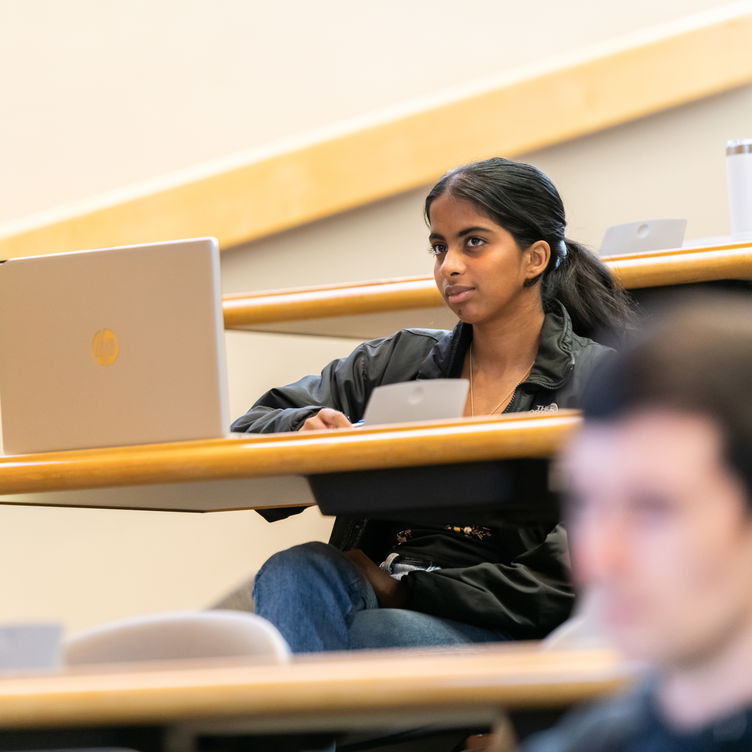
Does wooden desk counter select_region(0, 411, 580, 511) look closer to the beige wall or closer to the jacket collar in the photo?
the jacket collar

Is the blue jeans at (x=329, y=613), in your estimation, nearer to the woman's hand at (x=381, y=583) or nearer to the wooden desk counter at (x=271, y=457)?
the woman's hand at (x=381, y=583)

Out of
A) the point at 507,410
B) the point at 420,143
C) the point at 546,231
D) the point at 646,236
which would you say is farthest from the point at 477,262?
the point at 420,143

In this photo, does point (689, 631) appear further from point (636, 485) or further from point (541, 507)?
point (541, 507)

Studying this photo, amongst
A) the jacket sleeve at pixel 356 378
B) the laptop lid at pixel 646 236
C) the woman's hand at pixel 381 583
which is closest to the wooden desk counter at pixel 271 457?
the woman's hand at pixel 381 583

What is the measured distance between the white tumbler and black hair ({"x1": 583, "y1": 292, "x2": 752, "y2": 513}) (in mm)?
2154

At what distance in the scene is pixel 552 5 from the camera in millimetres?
3541

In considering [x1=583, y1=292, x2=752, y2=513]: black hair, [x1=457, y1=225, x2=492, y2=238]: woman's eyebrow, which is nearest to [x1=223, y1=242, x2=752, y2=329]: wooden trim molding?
[x1=457, y1=225, x2=492, y2=238]: woman's eyebrow

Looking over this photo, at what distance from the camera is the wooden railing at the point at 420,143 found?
3414 millimetres

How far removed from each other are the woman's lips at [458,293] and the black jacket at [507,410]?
0.09 meters

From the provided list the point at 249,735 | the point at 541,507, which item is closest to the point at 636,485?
the point at 249,735

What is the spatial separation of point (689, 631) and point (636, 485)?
0.19 ft

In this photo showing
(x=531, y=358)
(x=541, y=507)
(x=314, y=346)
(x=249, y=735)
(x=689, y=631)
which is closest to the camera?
(x=689, y=631)

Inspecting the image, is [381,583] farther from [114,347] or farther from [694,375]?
[694,375]

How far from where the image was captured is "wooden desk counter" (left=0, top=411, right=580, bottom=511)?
1406 millimetres
